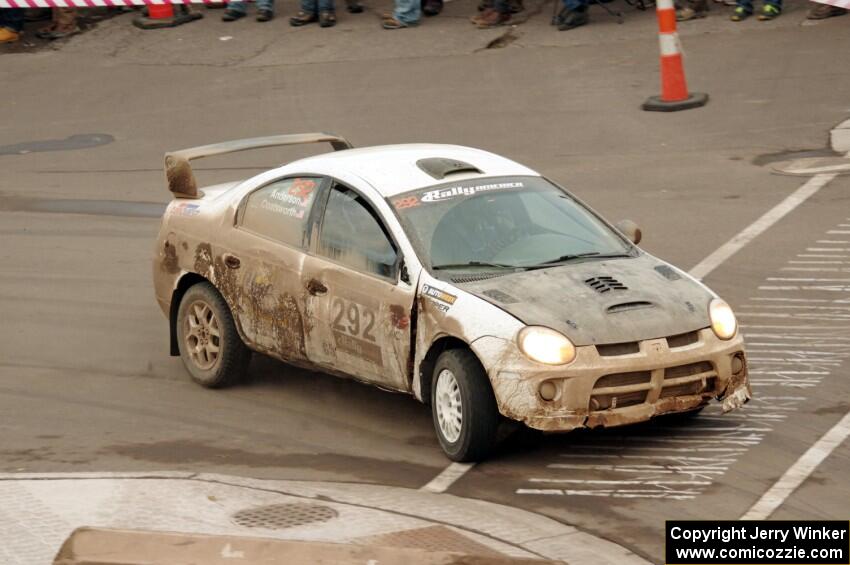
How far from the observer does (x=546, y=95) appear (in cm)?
1891

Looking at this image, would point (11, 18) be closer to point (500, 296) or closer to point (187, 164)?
point (187, 164)

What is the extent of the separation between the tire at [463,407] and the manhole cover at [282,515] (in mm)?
942

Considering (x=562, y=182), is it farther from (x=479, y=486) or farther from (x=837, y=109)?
(x=479, y=486)

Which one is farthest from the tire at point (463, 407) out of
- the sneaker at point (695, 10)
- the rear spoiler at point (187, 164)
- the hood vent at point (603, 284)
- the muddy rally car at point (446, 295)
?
the sneaker at point (695, 10)

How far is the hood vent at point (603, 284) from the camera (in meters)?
8.54

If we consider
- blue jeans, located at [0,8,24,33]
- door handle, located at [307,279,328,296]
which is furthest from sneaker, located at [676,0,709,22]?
door handle, located at [307,279,328,296]

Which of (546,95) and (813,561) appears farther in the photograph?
(546,95)

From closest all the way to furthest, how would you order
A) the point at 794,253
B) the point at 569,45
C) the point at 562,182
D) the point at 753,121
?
1. the point at 794,253
2. the point at 562,182
3. the point at 753,121
4. the point at 569,45

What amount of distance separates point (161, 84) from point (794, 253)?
11.4 meters

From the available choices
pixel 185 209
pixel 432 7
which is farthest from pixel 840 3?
pixel 185 209

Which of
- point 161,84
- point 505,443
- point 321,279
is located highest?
point 321,279

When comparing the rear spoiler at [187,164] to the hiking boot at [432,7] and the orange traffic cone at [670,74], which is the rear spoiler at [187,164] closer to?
the orange traffic cone at [670,74]

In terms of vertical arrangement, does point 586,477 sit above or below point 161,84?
above

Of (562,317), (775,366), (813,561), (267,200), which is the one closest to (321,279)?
(267,200)
